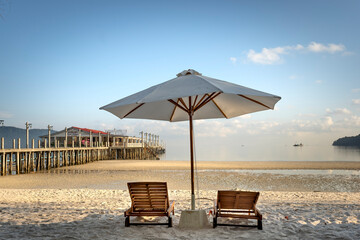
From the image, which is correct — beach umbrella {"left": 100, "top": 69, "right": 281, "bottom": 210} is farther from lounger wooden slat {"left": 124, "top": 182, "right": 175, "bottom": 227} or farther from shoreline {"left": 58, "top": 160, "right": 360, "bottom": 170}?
shoreline {"left": 58, "top": 160, "right": 360, "bottom": 170}

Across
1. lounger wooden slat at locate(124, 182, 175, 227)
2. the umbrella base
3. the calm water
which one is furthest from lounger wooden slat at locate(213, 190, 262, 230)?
the calm water

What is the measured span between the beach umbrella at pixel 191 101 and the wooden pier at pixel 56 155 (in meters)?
16.6

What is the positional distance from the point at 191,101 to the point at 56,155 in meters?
25.0

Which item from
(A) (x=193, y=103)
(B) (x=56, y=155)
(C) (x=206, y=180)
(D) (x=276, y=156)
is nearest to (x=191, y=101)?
(A) (x=193, y=103)

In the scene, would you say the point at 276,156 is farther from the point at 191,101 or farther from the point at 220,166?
the point at 191,101

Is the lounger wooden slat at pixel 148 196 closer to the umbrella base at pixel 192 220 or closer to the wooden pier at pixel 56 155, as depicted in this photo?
the umbrella base at pixel 192 220

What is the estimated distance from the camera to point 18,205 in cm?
756

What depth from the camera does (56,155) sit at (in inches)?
1085

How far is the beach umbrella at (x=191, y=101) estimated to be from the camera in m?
4.39

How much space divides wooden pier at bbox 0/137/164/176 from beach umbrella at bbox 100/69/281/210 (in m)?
16.6

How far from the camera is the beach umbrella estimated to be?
4395 mm

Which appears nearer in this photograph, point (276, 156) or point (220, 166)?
point (220, 166)

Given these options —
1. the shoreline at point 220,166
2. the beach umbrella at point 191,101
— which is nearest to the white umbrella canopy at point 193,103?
the beach umbrella at point 191,101

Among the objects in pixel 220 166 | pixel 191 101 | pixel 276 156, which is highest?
pixel 191 101
